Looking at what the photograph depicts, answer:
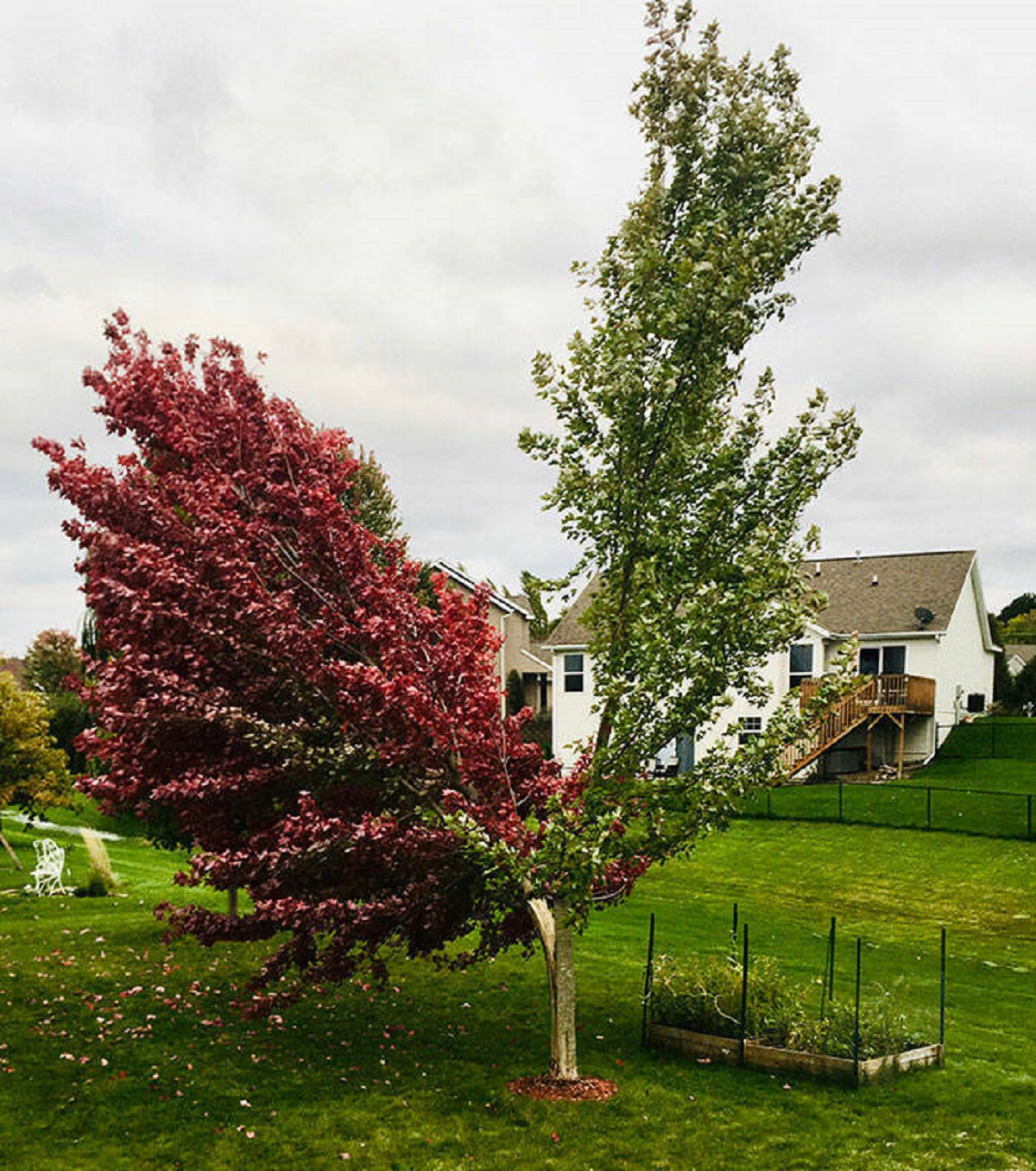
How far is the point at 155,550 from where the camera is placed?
11289mm

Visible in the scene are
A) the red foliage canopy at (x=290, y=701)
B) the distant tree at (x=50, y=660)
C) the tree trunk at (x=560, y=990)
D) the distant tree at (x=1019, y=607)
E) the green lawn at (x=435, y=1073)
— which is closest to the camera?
the green lawn at (x=435, y=1073)

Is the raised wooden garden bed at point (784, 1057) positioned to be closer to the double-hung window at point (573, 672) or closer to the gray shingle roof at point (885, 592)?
the gray shingle roof at point (885, 592)

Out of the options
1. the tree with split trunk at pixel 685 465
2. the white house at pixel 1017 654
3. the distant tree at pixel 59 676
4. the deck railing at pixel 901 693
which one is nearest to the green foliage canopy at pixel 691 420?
the tree with split trunk at pixel 685 465

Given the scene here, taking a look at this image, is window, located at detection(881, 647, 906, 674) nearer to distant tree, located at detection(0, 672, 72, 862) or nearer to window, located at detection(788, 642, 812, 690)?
window, located at detection(788, 642, 812, 690)

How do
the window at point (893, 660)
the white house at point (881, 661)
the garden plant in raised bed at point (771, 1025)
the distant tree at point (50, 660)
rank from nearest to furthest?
the garden plant in raised bed at point (771, 1025) → the white house at point (881, 661) → the window at point (893, 660) → the distant tree at point (50, 660)

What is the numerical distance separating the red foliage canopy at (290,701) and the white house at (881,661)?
88.5 feet

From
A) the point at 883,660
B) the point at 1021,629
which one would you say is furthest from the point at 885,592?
the point at 1021,629

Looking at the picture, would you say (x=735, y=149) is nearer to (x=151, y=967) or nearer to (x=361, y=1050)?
(x=361, y=1050)

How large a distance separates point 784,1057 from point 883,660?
3195cm

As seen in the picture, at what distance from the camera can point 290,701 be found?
466 inches

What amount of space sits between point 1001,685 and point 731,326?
172 feet

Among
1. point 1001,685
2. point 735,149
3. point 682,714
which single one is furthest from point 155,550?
point 1001,685

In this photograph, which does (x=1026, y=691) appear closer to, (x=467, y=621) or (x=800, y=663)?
(x=800, y=663)

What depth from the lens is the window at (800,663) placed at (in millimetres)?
41781
